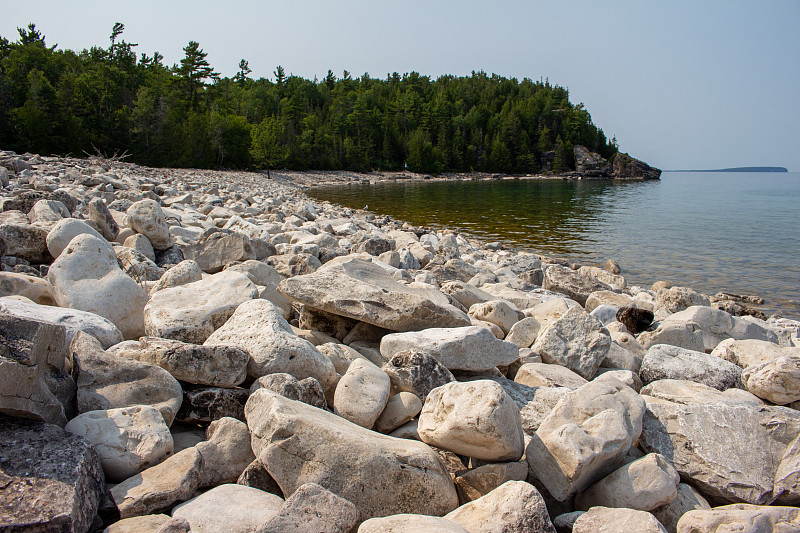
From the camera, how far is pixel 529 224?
955 inches

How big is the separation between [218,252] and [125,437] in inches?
161

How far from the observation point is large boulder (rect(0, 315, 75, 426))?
1.93m

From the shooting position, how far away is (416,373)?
3.08 meters

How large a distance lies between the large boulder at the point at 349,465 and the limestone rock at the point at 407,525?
0.22 metres

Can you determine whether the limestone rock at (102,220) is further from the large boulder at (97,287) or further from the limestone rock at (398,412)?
the limestone rock at (398,412)

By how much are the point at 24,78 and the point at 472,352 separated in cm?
6424

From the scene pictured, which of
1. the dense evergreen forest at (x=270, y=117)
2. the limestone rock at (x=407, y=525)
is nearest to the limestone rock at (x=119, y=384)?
the limestone rock at (x=407, y=525)

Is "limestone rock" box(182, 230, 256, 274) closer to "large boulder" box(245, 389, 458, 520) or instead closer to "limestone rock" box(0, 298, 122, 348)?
"limestone rock" box(0, 298, 122, 348)

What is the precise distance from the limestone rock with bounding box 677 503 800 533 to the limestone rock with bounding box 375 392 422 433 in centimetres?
143

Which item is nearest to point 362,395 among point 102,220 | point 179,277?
point 179,277

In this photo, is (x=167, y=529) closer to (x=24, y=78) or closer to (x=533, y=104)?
(x=24, y=78)

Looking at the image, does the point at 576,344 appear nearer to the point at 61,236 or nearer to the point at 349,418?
the point at 349,418

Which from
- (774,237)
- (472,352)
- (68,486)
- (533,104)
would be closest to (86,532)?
(68,486)

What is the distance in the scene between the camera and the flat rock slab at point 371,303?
152 inches
